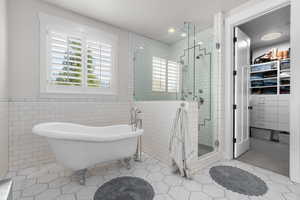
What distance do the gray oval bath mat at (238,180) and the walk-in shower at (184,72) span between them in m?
0.33

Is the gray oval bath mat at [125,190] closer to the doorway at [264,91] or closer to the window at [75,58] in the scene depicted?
the window at [75,58]

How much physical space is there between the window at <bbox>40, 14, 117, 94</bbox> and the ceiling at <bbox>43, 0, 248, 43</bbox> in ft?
0.93

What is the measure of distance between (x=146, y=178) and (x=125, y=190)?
33 cm

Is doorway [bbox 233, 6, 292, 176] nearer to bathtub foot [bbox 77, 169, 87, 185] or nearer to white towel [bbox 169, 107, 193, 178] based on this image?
white towel [bbox 169, 107, 193, 178]

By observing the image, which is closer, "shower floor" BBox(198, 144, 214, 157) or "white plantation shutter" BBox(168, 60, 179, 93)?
"shower floor" BBox(198, 144, 214, 157)

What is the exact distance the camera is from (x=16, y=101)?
186cm

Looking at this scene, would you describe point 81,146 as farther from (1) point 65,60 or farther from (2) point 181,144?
(1) point 65,60

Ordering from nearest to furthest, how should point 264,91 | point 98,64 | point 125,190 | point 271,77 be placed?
point 125,190 → point 98,64 → point 271,77 → point 264,91

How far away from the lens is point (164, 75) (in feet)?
9.71

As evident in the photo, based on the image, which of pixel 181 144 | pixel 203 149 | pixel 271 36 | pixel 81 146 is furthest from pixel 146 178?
pixel 271 36

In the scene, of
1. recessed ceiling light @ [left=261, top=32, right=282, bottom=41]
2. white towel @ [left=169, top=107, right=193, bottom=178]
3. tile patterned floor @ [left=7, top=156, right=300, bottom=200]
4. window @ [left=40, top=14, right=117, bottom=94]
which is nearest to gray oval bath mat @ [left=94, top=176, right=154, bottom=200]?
tile patterned floor @ [left=7, top=156, right=300, bottom=200]

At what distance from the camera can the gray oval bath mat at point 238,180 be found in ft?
4.92

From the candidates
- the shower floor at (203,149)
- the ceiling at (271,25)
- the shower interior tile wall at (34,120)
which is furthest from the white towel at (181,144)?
the ceiling at (271,25)

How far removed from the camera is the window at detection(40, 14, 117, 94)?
2043mm
